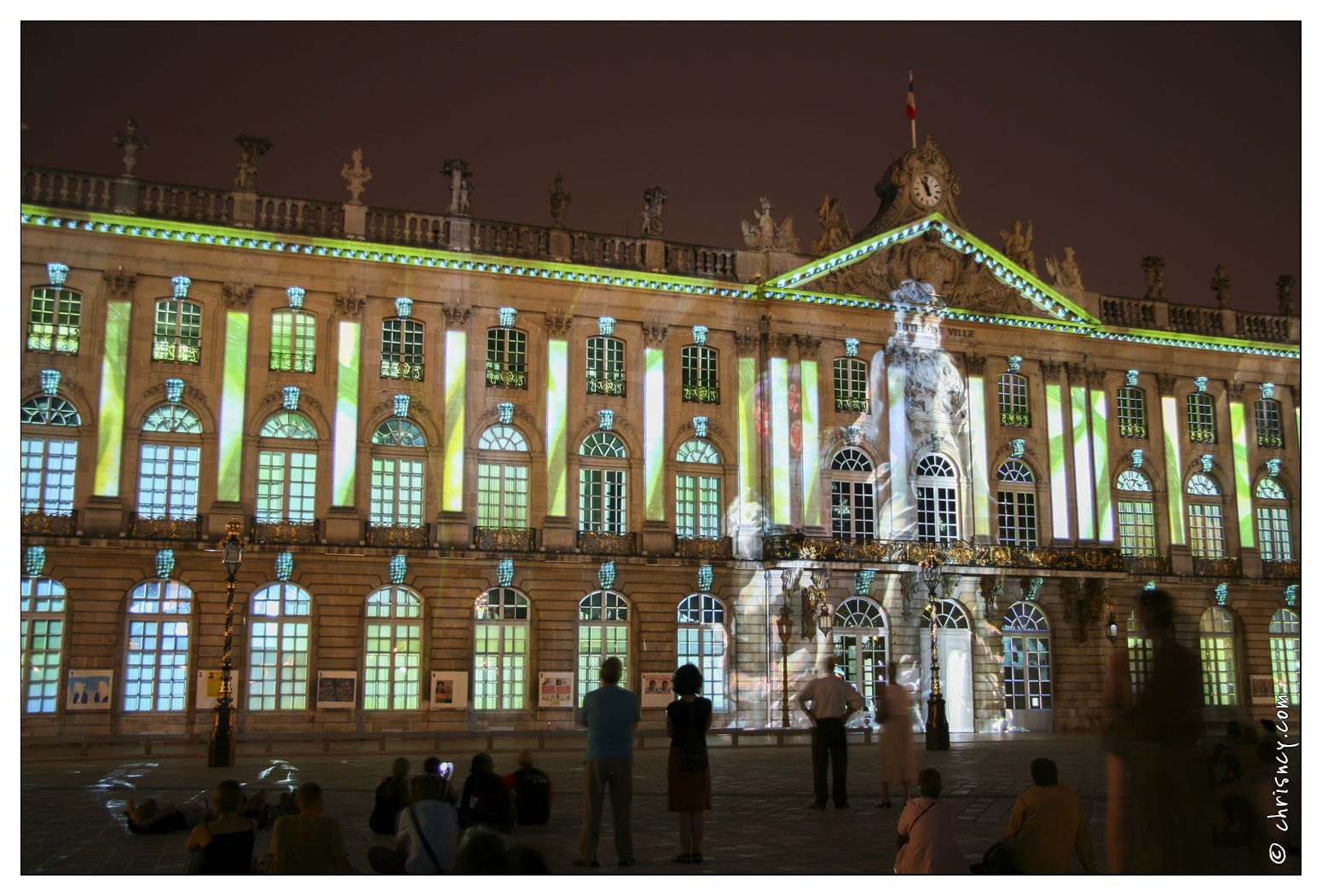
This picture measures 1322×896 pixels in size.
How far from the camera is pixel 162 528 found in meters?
32.9

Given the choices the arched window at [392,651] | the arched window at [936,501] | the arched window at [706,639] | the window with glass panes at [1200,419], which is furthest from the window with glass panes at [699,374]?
the window with glass panes at [1200,419]

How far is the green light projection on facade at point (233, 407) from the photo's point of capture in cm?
3359

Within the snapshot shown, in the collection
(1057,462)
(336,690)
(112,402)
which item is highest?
(112,402)

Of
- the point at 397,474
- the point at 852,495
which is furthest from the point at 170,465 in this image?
the point at 852,495

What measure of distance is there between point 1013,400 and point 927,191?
7192mm

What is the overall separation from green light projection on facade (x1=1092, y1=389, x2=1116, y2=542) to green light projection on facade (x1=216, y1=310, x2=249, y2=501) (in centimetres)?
2614

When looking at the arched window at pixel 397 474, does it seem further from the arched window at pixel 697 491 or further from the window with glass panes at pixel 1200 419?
the window with glass panes at pixel 1200 419

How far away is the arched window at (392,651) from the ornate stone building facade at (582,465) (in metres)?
0.09

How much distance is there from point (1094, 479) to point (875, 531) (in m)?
8.19

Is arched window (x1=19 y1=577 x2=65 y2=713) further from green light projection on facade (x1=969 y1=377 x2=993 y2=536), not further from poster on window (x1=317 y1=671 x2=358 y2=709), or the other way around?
green light projection on facade (x1=969 y1=377 x2=993 y2=536)

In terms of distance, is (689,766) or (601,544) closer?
(689,766)

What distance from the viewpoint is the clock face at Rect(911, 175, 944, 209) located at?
40688 mm

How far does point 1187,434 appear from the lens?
43.5 metres

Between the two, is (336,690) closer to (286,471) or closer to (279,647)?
(279,647)
